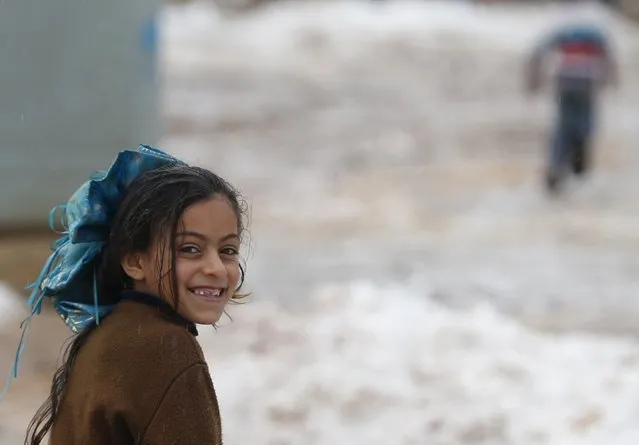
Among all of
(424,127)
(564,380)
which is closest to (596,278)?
(564,380)

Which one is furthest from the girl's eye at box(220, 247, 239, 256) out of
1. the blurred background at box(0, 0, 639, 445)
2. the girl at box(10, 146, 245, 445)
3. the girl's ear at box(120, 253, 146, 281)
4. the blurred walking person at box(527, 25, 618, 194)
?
the blurred walking person at box(527, 25, 618, 194)

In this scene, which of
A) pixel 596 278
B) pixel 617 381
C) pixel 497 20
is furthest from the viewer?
pixel 497 20

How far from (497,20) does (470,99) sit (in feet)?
21.0

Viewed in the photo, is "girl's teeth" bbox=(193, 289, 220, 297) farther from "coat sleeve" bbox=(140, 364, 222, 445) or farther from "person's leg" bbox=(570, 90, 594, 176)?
"person's leg" bbox=(570, 90, 594, 176)

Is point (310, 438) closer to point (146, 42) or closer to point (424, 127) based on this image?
point (146, 42)

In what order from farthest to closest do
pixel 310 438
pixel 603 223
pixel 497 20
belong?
pixel 497 20, pixel 603 223, pixel 310 438

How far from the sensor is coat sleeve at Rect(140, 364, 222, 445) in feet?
7.25

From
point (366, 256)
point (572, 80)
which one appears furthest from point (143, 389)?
point (572, 80)

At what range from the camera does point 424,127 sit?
16.6 metres

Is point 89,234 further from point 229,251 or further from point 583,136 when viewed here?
point 583,136

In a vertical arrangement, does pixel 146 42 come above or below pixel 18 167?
above

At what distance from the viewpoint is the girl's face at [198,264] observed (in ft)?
7.73

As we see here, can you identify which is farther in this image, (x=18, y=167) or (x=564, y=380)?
(x=18, y=167)

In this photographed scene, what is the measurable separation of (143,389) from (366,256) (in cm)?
679
